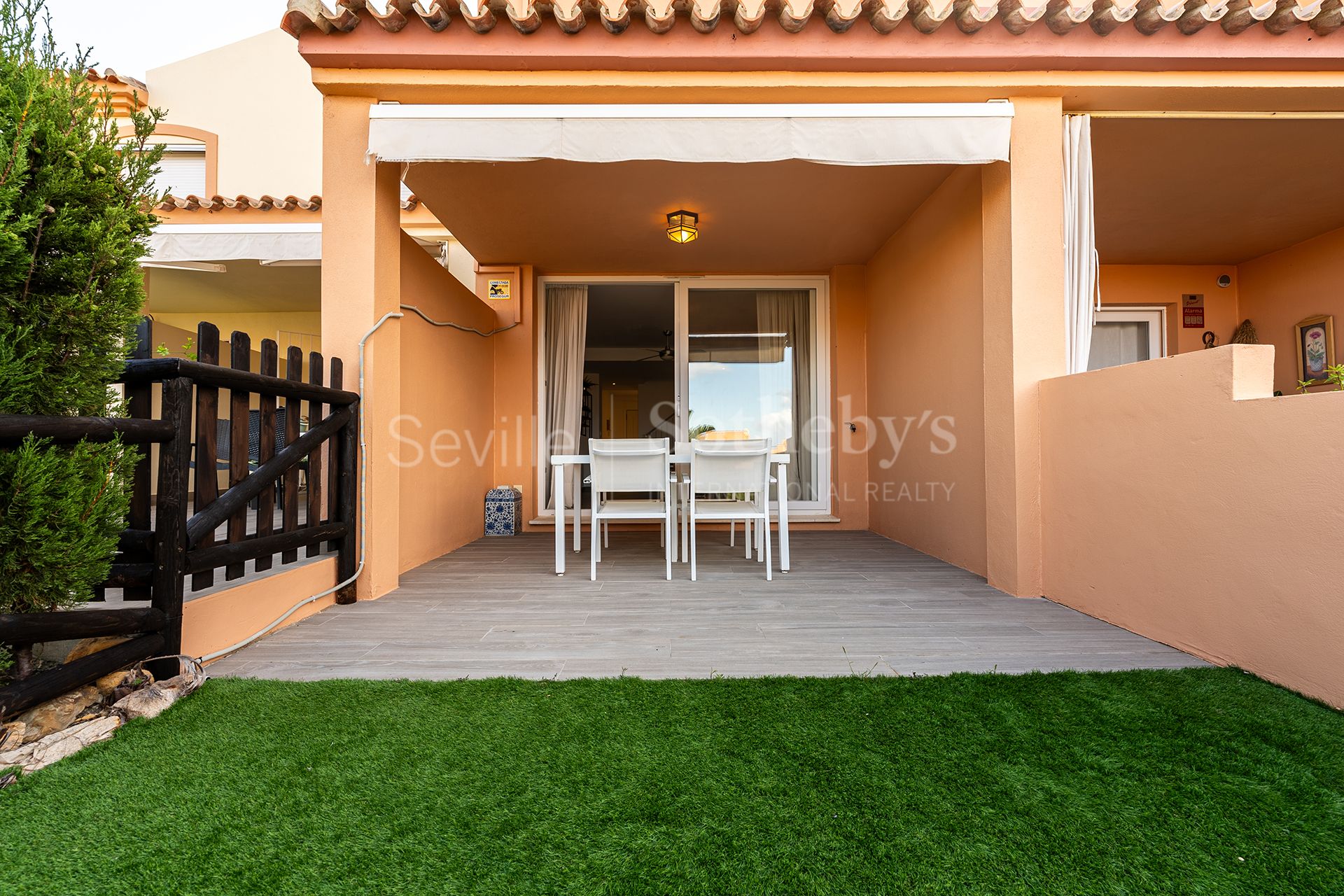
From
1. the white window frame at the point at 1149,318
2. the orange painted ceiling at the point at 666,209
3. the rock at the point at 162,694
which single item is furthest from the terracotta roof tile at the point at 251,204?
the white window frame at the point at 1149,318

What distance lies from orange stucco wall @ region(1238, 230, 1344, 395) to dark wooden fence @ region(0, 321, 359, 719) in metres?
6.86

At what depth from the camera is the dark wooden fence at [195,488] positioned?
5.05ft

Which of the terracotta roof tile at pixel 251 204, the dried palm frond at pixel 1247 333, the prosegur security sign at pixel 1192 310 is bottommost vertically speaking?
the dried palm frond at pixel 1247 333

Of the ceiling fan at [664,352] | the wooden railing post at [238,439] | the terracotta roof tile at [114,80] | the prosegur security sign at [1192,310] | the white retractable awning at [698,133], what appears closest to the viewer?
the wooden railing post at [238,439]

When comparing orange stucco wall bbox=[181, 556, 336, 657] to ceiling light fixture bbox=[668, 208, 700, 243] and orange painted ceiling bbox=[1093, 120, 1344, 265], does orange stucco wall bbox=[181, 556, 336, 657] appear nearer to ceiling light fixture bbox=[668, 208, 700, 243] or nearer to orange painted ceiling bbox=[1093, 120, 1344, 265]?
ceiling light fixture bbox=[668, 208, 700, 243]

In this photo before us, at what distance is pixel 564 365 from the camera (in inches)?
233

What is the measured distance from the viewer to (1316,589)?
1.74 meters

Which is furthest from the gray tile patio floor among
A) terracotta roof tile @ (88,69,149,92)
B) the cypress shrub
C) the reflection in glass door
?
terracotta roof tile @ (88,69,149,92)

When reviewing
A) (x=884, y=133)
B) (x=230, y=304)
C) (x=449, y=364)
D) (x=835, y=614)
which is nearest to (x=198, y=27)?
(x=230, y=304)

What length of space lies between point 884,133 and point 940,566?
2.68 m

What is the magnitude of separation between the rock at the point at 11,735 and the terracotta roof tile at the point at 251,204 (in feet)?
15.9

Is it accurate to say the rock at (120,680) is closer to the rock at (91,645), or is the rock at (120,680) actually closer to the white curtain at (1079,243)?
the rock at (91,645)

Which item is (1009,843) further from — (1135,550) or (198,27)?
(198,27)

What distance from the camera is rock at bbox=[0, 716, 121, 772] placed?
1.37 m
